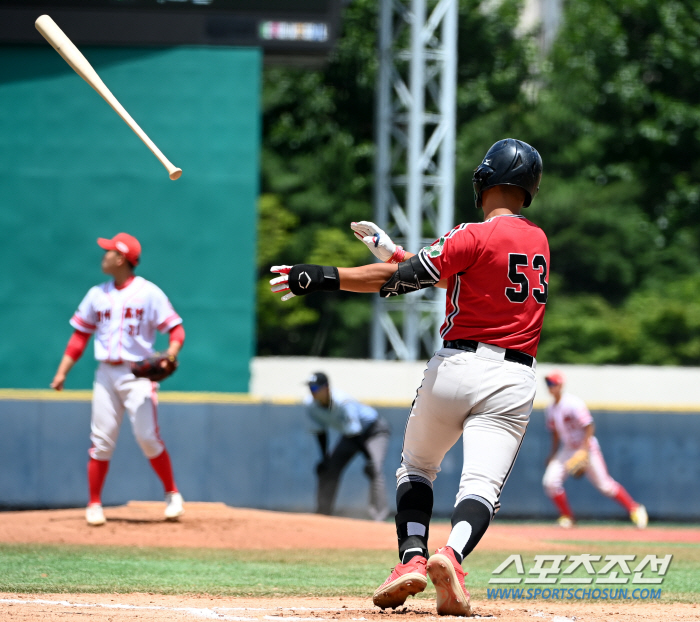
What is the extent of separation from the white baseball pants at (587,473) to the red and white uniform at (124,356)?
17.4ft

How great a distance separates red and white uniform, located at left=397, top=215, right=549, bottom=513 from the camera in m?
4.38

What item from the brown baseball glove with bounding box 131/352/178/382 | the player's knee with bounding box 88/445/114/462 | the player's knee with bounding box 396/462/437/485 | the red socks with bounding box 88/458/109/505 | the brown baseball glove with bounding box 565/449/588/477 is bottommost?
the brown baseball glove with bounding box 565/449/588/477

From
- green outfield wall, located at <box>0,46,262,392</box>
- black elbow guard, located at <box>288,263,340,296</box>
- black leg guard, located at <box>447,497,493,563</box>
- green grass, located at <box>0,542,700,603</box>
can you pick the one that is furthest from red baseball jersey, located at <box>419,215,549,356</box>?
green outfield wall, located at <box>0,46,262,392</box>

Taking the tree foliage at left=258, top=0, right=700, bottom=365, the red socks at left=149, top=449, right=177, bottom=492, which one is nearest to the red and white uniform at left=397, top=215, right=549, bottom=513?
the red socks at left=149, top=449, right=177, bottom=492

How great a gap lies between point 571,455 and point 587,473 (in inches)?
10.7

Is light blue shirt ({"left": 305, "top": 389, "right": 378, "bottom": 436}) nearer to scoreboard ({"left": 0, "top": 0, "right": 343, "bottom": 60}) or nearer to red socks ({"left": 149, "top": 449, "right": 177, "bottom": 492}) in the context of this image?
red socks ({"left": 149, "top": 449, "right": 177, "bottom": 492})

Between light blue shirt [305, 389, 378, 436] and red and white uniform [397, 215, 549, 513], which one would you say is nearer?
red and white uniform [397, 215, 549, 513]

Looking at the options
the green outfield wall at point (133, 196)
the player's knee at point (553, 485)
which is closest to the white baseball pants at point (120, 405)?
the player's knee at point (553, 485)

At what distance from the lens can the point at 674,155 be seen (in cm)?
3169

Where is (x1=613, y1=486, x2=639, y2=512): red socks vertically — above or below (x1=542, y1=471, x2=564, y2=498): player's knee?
below

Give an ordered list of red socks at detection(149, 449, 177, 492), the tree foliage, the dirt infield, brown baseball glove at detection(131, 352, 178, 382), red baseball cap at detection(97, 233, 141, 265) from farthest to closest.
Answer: the tree foliage
red socks at detection(149, 449, 177, 492)
red baseball cap at detection(97, 233, 141, 265)
brown baseball glove at detection(131, 352, 178, 382)
the dirt infield

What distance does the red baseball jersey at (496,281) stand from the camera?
14.4 ft

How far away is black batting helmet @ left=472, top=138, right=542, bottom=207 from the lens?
15.1 feet

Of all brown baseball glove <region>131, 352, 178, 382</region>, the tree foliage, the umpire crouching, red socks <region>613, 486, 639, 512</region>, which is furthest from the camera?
the tree foliage
